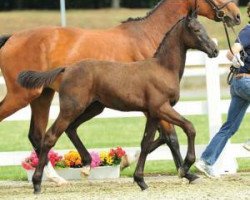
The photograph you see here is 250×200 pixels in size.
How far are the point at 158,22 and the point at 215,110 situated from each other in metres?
1.49

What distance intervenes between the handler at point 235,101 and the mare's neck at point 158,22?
0.84 m

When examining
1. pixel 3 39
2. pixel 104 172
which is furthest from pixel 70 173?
pixel 3 39

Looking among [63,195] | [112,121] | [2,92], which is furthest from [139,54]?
[2,92]

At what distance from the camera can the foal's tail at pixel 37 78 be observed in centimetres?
917

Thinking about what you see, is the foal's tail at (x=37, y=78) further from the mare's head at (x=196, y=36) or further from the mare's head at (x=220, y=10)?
the mare's head at (x=220, y=10)

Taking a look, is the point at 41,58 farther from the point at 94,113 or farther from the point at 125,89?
the point at 125,89

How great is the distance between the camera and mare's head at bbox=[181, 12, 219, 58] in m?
9.07

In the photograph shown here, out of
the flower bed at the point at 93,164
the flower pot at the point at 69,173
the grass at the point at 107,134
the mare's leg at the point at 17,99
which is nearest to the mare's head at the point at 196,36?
the mare's leg at the point at 17,99

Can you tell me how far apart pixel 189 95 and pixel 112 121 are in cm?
636

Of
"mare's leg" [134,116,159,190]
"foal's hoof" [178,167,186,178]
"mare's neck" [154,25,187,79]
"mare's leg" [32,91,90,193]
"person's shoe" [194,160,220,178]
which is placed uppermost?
"mare's neck" [154,25,187,79]

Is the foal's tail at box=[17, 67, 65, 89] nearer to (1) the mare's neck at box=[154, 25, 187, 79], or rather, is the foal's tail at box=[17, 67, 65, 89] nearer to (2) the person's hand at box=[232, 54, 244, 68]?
(1) the mare's neck at box=[154, 25, 187, 79]

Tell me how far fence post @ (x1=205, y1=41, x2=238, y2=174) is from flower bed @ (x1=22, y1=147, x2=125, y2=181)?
1.24 meters

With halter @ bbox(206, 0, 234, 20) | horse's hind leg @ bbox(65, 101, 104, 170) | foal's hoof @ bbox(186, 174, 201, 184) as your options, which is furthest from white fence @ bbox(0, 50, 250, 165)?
foal's hoof @ bbox(186, 174, 201, 184)

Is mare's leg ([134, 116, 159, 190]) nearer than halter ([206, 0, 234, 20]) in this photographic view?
Yes
